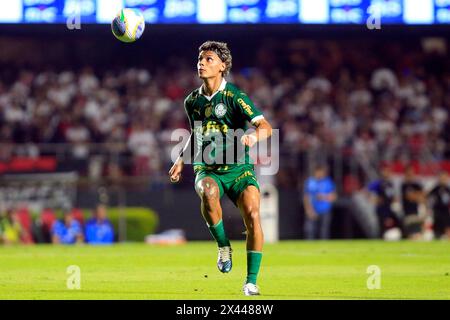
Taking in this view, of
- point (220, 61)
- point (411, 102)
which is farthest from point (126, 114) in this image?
point (220, 61)

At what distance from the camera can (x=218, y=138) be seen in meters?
10.8

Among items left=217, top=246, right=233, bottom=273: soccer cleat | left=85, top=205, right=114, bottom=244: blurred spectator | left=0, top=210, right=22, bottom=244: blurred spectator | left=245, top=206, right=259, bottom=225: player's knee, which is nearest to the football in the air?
left=217, top=246, right=233, bottom=273: soccer cleat

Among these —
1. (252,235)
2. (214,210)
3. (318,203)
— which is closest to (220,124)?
(214,210)

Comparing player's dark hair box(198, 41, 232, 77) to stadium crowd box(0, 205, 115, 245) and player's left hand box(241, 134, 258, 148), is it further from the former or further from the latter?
stadium crowd box(0, 205, 115, 245)

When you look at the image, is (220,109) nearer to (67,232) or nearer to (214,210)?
(214,210)

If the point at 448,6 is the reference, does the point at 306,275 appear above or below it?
below

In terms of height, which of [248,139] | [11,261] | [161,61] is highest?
[161,61]

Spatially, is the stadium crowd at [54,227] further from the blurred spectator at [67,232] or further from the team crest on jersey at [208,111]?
the team crest on jersey at [208,111]

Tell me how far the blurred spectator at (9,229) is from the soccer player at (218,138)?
40.2 ft

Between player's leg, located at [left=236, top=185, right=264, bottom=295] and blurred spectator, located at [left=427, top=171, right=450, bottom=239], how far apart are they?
1389 cm

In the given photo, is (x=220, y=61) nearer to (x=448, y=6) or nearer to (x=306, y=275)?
(x=306, y=275)
